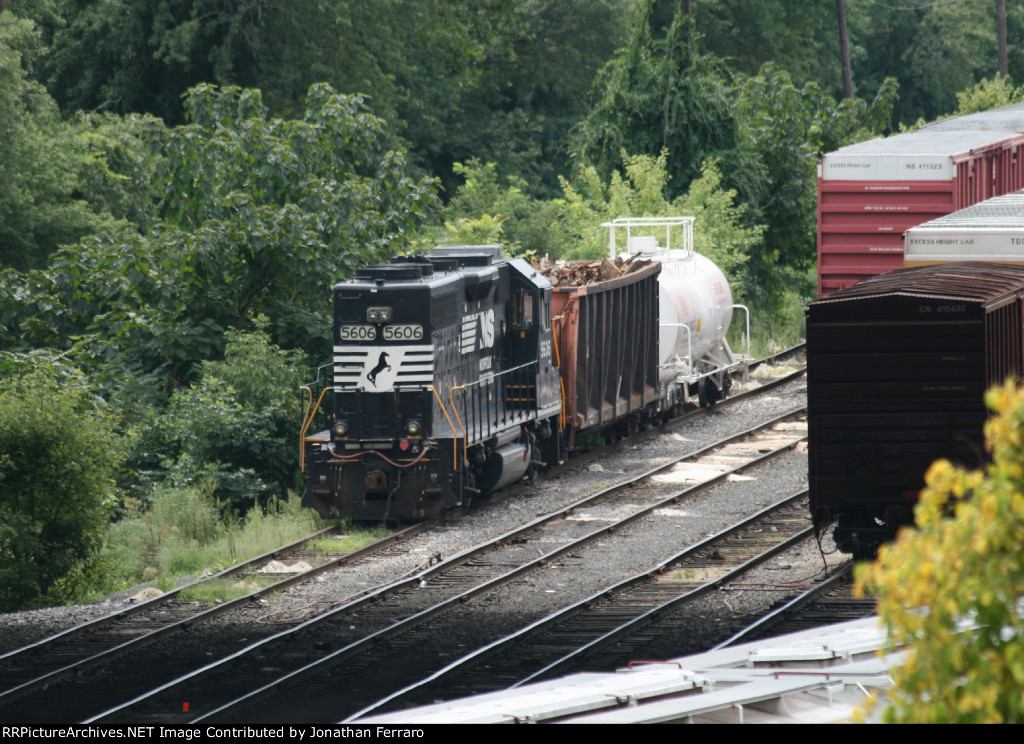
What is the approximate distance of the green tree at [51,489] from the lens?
48.4ft

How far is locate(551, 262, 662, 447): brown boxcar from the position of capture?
2072cm

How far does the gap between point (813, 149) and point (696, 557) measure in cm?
2396

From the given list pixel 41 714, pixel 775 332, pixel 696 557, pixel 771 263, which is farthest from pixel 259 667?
pixel 771 263

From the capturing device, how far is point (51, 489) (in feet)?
49.6

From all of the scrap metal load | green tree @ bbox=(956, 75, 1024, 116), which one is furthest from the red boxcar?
green tree @ bbox=(956, 75, 1024, 116)

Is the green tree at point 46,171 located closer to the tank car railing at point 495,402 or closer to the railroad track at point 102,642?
the tank car railing at point 495,402

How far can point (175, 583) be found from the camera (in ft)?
48.4

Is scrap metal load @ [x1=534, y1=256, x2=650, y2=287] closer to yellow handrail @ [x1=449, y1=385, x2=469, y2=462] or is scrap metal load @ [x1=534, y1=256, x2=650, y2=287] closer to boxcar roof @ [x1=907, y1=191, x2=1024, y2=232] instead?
yellow handrail @ [x1=449, y1=385, x2=469, y2=462]

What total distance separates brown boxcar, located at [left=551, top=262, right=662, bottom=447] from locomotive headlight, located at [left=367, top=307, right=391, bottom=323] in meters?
4.48

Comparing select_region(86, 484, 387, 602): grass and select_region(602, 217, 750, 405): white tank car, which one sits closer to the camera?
select_region(86, 484, 387, 602): grass

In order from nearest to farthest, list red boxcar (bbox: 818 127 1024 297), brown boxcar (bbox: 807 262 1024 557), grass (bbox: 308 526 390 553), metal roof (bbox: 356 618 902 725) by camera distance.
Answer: metal roof (bbox: 356 618 902 725) → brown boxcar (bbox: 807 262 1024 557) → grass (bbox: 308 526 390 553) → red boxcar (bbox: 818 127 1024 297)

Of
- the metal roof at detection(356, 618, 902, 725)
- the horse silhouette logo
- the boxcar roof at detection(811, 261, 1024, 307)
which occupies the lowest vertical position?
the metal roof at detection(356, 618, 902, 725)

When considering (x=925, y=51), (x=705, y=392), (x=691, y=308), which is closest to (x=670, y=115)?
(x=705, y=392)

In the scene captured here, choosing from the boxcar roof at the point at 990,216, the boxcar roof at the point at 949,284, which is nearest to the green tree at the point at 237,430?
the boxcar roof at the point at 949,284
